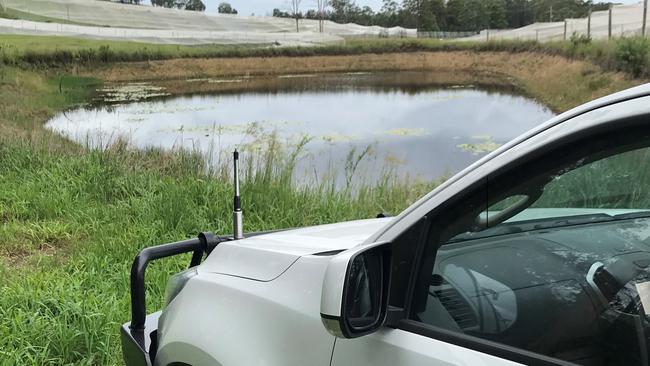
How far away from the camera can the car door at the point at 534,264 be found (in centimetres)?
115

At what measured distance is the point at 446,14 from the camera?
3647 inches

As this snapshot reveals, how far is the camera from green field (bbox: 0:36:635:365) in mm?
3658

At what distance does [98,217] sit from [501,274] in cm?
594

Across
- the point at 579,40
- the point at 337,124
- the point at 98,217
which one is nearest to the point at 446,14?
the point at 579,40

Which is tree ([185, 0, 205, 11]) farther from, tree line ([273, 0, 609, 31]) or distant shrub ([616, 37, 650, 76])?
distant shrub ([616, 37, 650, 76])

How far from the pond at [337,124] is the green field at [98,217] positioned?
101cm

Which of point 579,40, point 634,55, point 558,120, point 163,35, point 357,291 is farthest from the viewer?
point 163,35

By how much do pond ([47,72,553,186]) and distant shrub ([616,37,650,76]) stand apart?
2899 millimetres

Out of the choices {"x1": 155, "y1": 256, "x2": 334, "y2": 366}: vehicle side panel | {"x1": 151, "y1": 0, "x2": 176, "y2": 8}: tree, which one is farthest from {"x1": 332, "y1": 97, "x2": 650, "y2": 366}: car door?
{"x1": 151, "y1": 0, "x2": 176, "y2": 8}: tree

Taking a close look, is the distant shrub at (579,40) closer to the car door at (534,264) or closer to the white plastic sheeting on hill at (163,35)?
the car door at (534,264)

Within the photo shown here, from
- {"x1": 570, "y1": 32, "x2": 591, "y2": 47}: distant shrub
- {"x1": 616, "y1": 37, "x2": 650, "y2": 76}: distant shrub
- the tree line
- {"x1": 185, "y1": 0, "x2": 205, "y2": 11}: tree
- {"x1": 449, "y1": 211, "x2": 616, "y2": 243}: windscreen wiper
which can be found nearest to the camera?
{"x1": 449, "y1": 211, "x2": 616, "y2": 243}: windscreen wiper

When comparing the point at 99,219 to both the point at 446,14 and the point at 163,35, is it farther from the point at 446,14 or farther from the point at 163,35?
the point at 446,14

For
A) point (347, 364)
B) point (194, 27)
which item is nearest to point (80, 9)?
point (194, 27)

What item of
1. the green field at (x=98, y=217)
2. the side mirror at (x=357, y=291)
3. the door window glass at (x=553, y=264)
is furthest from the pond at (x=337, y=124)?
the side mirror at (x=357, y=291)
